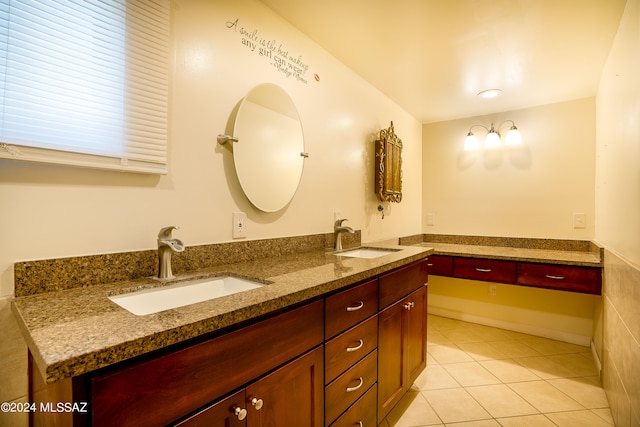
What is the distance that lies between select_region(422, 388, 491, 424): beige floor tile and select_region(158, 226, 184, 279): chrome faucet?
165 cm

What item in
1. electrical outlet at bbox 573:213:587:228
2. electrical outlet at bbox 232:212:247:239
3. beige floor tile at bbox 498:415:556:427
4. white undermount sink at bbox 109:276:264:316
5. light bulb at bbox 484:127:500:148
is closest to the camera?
white undermount sink at bbox 109:276:264:316

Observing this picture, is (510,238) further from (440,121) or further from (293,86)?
(293,86)

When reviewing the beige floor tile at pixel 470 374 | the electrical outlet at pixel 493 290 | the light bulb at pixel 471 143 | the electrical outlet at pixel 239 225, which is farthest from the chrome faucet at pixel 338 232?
the electrical outlet at pixel 493 290

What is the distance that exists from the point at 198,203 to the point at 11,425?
0.83 metres

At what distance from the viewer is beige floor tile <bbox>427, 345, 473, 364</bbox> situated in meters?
2.33

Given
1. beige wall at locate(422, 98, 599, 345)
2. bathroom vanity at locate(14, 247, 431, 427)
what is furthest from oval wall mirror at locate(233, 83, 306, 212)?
beige wall at locate(422, 98, 599, 345)

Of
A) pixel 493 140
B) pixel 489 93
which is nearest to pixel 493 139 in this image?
pixel 493 140

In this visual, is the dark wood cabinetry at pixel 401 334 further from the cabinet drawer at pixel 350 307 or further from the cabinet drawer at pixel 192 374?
the cabinet drawer at pixel 192 374

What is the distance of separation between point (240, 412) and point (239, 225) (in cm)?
81

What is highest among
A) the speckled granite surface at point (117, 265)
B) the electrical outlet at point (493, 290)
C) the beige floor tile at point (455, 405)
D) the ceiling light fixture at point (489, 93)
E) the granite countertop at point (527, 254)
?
the ceiling light fixture at point (489, 93)

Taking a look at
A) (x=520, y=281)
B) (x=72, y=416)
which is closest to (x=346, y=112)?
(x=520, y=281)

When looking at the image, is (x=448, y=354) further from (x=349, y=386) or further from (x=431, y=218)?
(x=349, y=386)

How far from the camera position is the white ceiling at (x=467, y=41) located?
152 centimetres

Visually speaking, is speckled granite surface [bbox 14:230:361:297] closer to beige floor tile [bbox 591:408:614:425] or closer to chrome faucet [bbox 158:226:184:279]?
chrome faucet [bbox 158:226:184:279]
